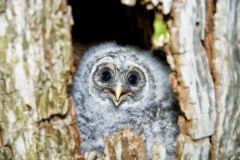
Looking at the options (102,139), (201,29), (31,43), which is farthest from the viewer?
(102,139)

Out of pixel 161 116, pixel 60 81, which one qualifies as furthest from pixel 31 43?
pixel 161 116

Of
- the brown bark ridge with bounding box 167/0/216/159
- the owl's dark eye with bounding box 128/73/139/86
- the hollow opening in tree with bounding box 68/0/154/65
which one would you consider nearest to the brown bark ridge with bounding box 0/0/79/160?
the brown bark ridge with bounding box 167/0/216/159

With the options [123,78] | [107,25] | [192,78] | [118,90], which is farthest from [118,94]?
[107,25]

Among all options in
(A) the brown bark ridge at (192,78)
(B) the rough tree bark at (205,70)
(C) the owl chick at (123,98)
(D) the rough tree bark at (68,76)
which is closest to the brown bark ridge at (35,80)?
(D) the rough tree bark at (68,76)

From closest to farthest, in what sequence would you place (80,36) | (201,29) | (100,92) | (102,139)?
(201,29) → (102,139) → (100,92) → (80,36)

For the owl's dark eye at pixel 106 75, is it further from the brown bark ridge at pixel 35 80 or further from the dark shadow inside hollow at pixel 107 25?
the brown bark ridge at pixel 35 80

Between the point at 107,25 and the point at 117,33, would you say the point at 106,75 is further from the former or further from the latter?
the point at 107,25

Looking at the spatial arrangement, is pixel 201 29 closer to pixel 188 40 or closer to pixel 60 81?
pixel 188 40
